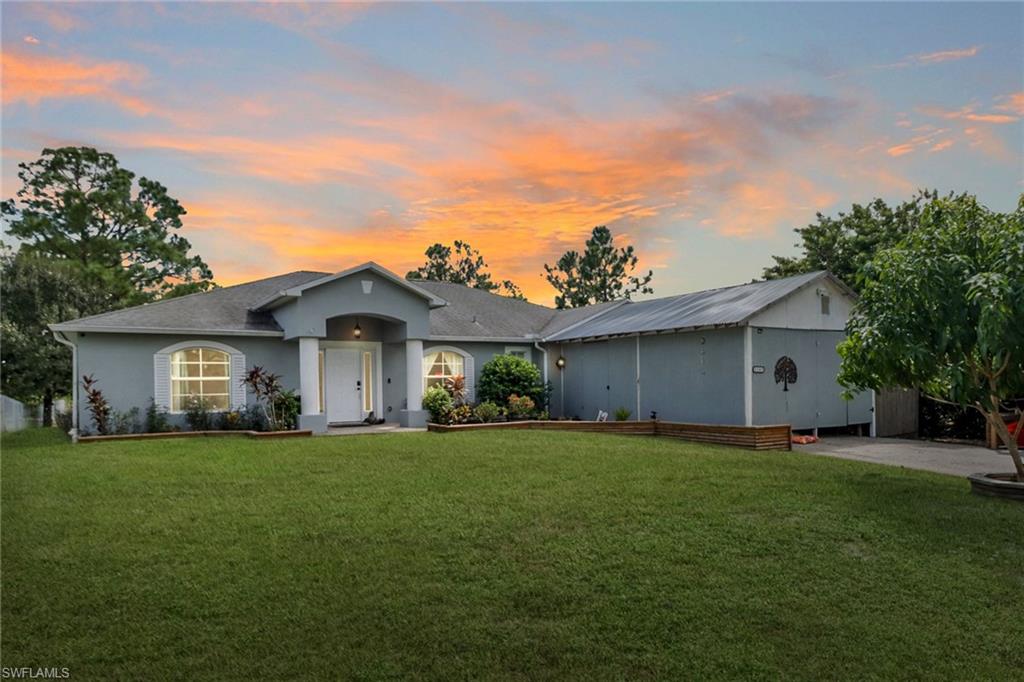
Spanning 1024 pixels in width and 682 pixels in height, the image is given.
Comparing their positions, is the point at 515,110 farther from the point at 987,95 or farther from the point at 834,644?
the point at 834,644

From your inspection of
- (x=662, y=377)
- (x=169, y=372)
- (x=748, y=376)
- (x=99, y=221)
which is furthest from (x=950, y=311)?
(x=99, y=221)

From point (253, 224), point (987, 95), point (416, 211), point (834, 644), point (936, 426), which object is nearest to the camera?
point (834, 644)

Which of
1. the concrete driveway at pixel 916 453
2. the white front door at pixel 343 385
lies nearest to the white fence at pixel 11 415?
the white front door at pixel 343 385

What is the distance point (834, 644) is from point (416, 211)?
18.5 meters

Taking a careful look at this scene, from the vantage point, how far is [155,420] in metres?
15.5

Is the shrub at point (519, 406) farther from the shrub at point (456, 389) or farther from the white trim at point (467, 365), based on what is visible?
the white trim at point (467, 365)

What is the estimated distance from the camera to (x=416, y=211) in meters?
21.0

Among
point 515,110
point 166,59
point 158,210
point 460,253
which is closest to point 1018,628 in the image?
point 515,110

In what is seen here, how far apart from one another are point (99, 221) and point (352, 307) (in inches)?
856

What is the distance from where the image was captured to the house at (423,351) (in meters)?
15.2

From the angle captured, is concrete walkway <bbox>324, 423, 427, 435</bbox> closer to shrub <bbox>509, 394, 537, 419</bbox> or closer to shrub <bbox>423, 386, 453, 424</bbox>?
shrub <bbox>423, 386, 453, 424</bbox>

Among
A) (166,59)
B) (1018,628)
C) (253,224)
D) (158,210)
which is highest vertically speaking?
(158,210)

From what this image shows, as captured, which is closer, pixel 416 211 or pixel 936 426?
pixel 936 426

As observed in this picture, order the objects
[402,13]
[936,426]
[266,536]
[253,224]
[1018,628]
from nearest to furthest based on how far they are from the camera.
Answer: [1018,628] → [266,536] → [402,13] → [936,426] → [253,224]
